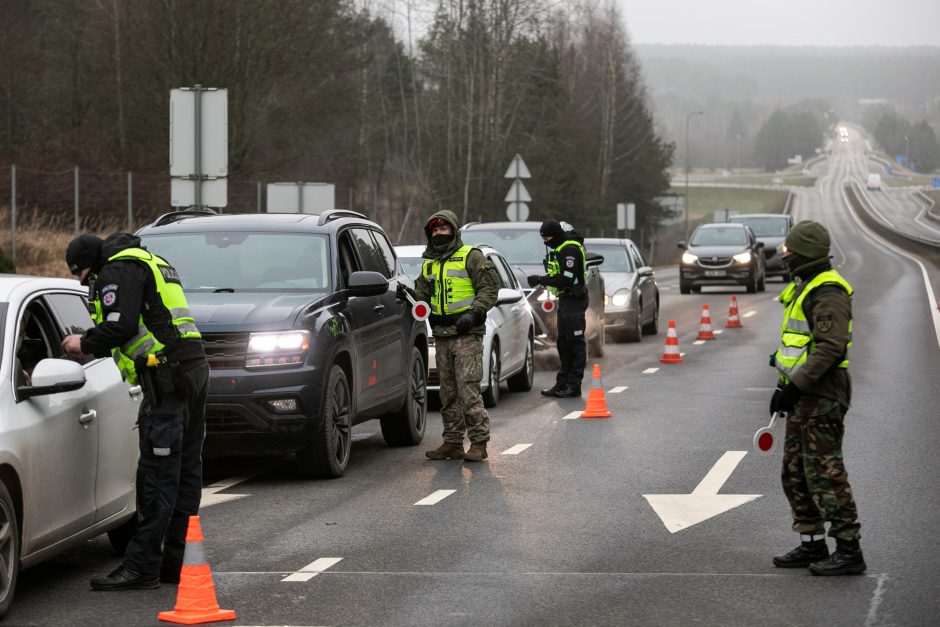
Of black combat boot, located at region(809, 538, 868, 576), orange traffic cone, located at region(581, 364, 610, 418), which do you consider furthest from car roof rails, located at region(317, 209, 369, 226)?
black combat boot, located at region(809, 538, 868, 576)

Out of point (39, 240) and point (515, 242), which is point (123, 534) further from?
point (39, 240)

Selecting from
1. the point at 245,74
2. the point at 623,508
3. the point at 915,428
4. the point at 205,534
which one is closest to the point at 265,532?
the point at 205,534

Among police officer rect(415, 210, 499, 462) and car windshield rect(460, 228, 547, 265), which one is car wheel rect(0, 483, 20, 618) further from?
car windshield rect(460, 228, 547, 265)

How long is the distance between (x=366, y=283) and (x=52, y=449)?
13.8 feet

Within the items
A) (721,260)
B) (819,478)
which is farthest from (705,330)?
(819,478)

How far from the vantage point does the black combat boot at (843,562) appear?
744cm

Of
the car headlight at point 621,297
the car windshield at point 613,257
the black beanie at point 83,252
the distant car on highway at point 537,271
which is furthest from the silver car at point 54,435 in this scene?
the car windshield at point 613,257

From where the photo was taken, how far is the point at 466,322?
37.2 feet

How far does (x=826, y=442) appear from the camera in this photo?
7512 millimetres

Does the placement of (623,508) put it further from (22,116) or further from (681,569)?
(22,116)

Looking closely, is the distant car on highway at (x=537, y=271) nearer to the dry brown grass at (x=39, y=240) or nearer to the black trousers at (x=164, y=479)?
the dry brown grass at (x=39, y=240)

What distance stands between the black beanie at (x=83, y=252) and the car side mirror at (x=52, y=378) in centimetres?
48

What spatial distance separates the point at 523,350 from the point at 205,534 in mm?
8244

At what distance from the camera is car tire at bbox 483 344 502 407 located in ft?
49.9
